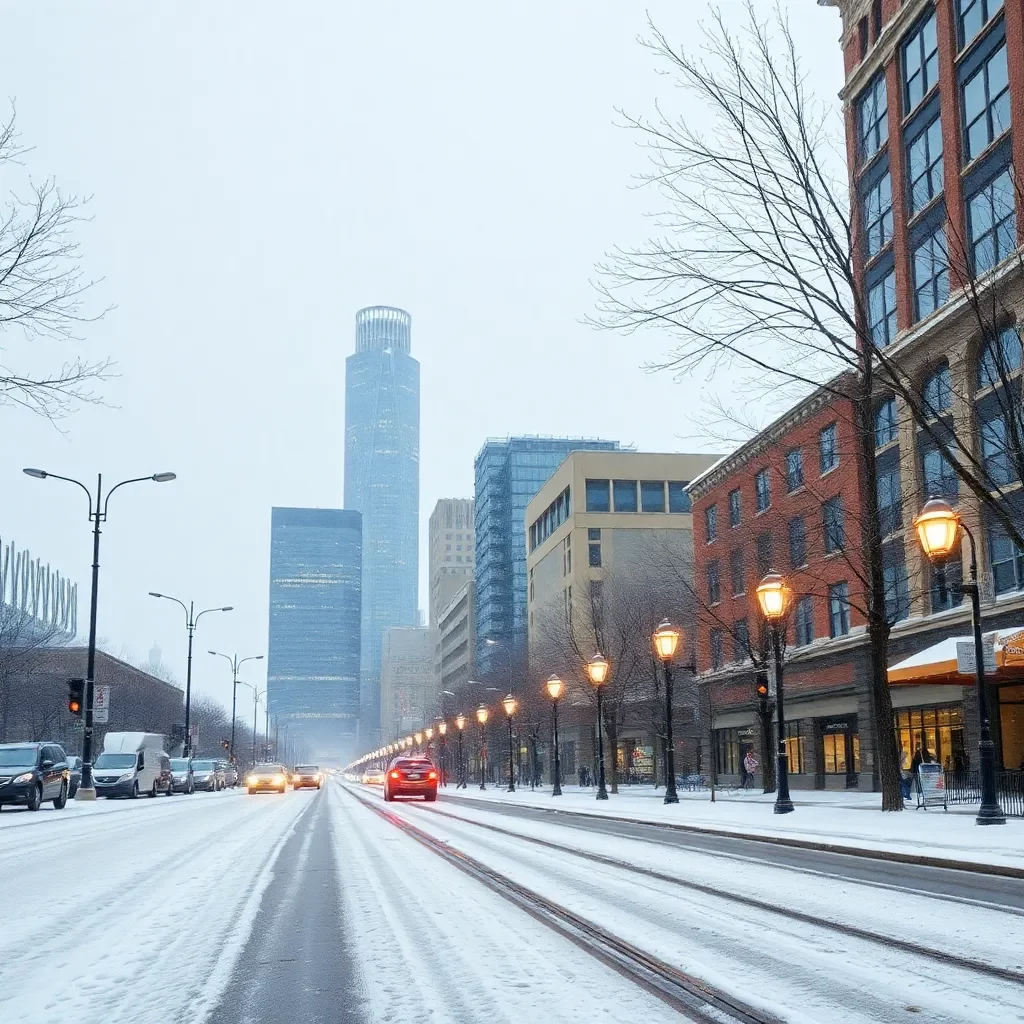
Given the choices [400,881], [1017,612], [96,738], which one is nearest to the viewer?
[400,881]

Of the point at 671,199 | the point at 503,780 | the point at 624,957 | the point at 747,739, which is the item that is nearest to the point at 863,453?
the point at 671,199

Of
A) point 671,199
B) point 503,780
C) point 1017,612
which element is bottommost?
point 503,780

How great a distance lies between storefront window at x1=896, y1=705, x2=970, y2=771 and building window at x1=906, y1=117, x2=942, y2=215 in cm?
1693

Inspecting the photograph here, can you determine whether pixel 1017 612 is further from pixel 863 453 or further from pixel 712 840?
pixel 712 840

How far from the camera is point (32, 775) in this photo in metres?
33.2

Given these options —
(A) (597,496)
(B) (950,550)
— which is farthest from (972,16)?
(A) (597,496)

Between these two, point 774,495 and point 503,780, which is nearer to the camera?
point 774,495

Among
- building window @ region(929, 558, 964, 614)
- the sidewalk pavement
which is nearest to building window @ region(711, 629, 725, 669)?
building window @ region(929, 558, 964, 614)

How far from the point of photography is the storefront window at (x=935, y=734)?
126 ft

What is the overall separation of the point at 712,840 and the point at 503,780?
86.0 meters

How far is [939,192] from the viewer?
38344mm

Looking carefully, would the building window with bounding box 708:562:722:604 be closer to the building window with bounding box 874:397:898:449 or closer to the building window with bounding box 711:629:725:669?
the building window with bounding box 711:629:725:669

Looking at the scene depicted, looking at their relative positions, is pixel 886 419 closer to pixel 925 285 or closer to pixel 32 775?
pixel 925 285

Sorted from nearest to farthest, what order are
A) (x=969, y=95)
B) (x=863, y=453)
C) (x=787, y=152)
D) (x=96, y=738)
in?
(x=787, y=152)
(x=863, y=453)
(x=969, y=95)
(x=96, y=738)
